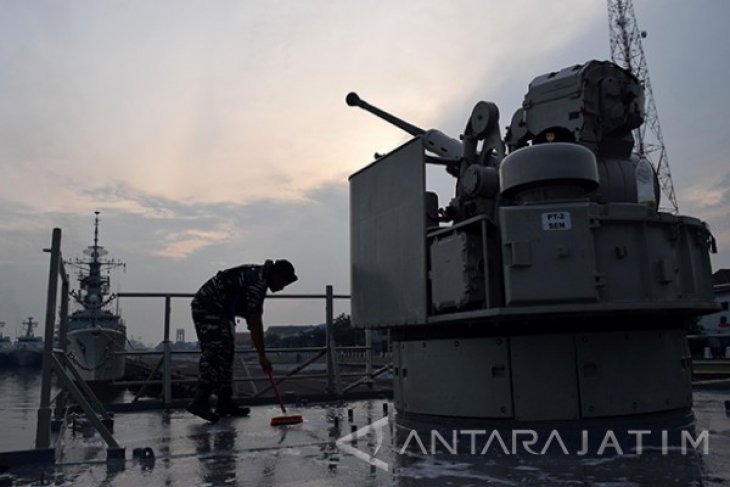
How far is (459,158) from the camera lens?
6.98 m

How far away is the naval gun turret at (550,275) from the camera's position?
5.03m

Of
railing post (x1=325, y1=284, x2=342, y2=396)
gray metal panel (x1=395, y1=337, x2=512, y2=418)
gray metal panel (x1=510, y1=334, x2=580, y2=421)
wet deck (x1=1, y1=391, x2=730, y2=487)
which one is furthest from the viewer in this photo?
railing post (x1=325, y1=284, x2=342, y2=396)

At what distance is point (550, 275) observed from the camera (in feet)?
16.3

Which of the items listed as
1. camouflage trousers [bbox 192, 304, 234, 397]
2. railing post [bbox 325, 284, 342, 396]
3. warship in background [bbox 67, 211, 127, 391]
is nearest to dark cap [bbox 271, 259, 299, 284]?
camouflage trousers [bbox 192, 304, 234, 397]

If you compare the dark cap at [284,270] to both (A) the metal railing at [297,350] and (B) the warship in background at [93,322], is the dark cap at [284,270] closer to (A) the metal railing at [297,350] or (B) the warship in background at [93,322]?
(A) the metal railing at [297,350]

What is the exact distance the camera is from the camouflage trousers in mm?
6512

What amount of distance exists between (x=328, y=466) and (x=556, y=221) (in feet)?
8.26

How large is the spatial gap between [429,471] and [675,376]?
8.98 ft

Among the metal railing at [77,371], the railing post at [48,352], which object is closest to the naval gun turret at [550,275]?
the metal railing at [77,371]

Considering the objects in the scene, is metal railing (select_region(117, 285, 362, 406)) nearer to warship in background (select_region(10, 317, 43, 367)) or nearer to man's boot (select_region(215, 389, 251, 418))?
man's boot (select_region(215, 389, 251, 418))

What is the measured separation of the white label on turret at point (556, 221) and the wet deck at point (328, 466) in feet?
5.58

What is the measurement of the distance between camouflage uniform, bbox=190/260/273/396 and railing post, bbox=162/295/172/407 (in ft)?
5.38

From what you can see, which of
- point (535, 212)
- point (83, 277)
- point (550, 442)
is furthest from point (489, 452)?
point (83, 277)

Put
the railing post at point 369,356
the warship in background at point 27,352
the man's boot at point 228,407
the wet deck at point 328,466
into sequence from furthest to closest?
the warship in background at point 27,352, the railing post at point 369,356, the man's boot at point 228,407, the wet deck at point 328,466
